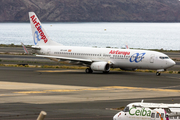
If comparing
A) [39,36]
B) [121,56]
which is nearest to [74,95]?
[121,56]

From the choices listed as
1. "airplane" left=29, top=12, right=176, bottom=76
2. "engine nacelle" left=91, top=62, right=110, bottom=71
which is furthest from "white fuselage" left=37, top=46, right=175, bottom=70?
"engine nacelle" left=91, top=62, right=110, bottom=71

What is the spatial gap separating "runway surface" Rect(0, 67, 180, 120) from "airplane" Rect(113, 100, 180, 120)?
18.2 feet

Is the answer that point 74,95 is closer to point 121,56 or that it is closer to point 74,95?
point 74,95

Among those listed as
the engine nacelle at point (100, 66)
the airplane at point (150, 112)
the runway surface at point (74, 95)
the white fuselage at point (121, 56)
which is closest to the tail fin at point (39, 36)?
the white fuselage at point (121, 56)

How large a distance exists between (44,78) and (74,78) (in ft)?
13.2

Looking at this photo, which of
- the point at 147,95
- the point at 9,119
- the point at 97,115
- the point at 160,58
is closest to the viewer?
the point at 9,119

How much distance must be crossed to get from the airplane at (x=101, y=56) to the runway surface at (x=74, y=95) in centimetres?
473

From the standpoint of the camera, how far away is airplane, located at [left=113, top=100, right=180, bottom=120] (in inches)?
645

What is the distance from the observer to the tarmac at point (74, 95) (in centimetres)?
2439

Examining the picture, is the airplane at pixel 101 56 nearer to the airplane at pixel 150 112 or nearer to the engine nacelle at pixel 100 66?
the engine nacelle at pixel 100 66

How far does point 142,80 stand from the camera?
46.0 metres

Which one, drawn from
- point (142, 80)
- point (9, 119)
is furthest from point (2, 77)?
point (9, 119)

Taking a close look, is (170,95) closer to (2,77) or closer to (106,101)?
(106,101)

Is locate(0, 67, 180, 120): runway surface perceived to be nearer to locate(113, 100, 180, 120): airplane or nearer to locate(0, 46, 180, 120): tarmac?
locate(0, 46, 180, 120): tarmac
